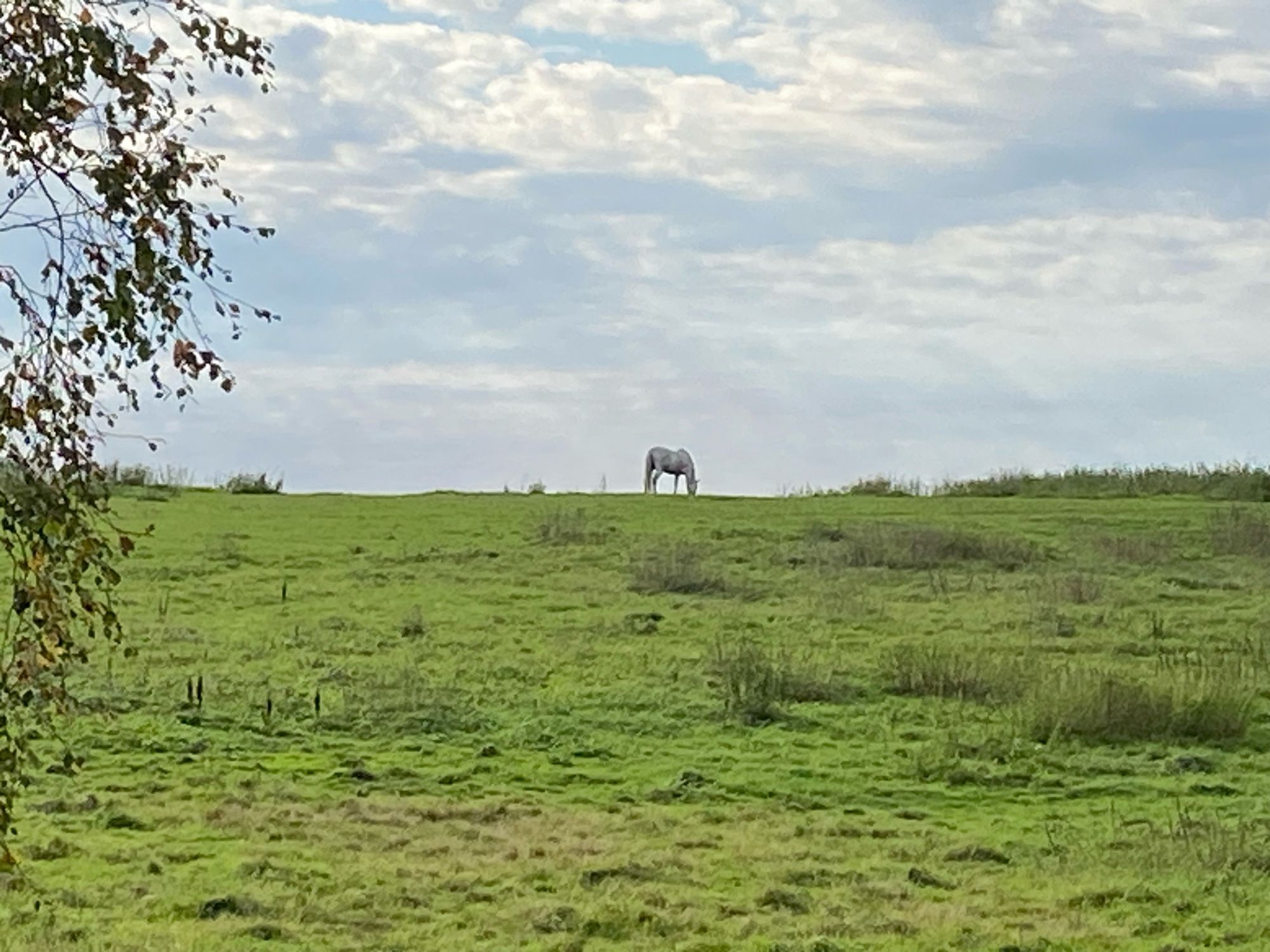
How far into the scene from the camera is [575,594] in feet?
74.8

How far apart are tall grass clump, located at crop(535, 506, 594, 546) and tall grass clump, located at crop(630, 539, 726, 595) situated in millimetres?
2276

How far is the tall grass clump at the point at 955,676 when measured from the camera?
16.7 metres

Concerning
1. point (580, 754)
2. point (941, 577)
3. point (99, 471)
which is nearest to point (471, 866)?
point (580, 754)

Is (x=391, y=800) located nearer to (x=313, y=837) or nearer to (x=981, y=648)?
(x=313, y=837)

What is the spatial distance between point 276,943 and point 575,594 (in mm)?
13761

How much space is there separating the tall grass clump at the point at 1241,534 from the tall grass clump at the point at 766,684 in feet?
39.1

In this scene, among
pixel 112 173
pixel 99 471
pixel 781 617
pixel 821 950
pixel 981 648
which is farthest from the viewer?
pixel 781 617

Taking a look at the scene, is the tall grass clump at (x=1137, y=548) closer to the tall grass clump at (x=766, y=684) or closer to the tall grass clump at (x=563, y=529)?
the tall grass clump at (x=563, y=529)

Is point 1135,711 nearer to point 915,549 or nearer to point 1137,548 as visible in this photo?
point 915,549

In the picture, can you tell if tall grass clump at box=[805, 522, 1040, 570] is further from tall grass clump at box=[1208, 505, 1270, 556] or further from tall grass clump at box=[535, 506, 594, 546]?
tall grass clump at box=[535, 506, 594, 546]

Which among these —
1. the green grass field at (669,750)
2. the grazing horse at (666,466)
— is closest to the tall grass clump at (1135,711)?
the green grass field at (669,750)

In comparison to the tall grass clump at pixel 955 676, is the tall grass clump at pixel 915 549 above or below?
above

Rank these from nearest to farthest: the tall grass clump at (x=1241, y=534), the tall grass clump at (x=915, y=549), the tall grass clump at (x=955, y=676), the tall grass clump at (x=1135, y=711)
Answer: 1. the tall grass clump at (x=1135, y=711)
2. the tall grass clump at (x=955, y=676)
3. the tall grass clump at (x=915, y=549)
4. the tall grass clump at (x=1241, y=534)

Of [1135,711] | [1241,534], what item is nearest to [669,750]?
[1135,711]
